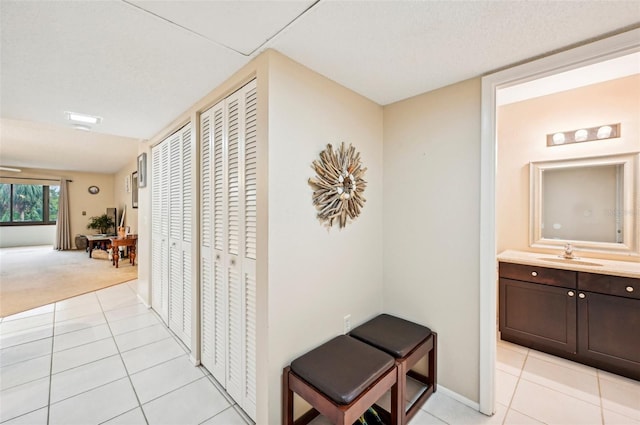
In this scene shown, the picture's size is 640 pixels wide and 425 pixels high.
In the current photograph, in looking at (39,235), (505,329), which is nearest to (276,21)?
(505,329)

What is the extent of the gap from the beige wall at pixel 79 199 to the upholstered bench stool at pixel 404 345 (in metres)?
10.2

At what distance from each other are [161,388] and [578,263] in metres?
3.49

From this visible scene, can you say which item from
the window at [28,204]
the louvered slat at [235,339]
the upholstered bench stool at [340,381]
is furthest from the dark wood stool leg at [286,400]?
the window at [28,204]

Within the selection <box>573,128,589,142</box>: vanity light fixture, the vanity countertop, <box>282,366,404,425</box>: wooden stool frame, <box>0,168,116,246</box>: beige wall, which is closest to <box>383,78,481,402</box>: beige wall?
<box>282,366,404,425</box>: wooden stool frame

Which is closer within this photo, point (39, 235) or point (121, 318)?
point (121, 318)

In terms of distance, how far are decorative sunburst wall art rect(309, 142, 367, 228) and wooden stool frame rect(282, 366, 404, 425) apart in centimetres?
94

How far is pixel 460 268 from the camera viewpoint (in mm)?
1818

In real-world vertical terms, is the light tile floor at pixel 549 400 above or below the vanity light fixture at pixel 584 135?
below

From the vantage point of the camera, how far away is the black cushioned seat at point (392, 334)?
167cm

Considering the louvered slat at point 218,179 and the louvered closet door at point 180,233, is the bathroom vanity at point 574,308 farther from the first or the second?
the louvered closet door at point 180,233

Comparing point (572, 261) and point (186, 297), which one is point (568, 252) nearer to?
point (572, 261)

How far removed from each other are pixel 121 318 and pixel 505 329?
425 cm

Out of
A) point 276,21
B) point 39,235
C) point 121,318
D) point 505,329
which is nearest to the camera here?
point 276,21

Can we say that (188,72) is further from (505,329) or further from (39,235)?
(39,235)
